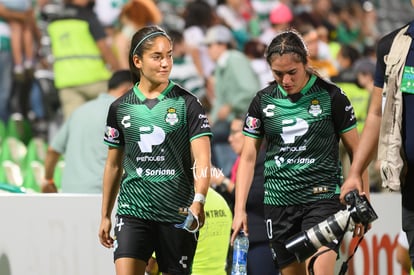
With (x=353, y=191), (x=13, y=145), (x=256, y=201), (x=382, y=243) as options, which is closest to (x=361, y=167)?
(x=353, y=191)

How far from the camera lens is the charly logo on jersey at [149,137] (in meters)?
7.84

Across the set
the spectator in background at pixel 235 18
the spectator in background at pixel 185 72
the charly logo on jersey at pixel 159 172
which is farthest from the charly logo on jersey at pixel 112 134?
the spectator in background at pixel 235 18

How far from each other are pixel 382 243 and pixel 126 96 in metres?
4.13

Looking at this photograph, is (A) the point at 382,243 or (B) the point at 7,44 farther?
(B) the point at 7,44

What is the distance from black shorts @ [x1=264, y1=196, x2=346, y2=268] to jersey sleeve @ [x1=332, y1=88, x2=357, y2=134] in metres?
0.46

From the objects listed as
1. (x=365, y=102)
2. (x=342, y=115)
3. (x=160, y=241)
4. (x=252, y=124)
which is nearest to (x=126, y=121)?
(x=160, y=241)

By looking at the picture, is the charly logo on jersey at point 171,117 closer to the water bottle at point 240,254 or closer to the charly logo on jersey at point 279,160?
the charly logo on jersey at point 279,160

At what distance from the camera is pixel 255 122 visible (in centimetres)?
859

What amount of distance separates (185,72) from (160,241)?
8.35 metres

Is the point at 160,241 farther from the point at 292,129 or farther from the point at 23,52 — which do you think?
the point at 23,52

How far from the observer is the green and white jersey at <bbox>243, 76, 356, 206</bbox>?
8336 mm

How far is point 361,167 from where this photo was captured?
6773 mm

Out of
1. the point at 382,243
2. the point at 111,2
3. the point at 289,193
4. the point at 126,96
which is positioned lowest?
the point at 382,243

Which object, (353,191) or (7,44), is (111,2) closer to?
(7,44)
